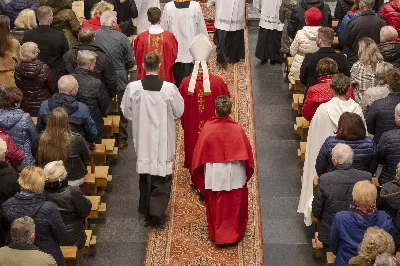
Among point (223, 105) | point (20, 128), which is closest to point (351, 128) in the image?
point (223, 105)

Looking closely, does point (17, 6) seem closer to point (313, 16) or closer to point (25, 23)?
→ point (25, 23)

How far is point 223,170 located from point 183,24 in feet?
12.4

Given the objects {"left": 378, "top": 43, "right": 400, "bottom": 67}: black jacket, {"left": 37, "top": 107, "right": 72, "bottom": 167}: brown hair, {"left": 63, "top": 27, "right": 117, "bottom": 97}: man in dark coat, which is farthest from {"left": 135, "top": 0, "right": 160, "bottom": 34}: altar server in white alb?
{"left": 37, "top": 107, "right": 72, "bottom": 167}: brown hair

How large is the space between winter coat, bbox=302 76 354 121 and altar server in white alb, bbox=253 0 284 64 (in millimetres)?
3835

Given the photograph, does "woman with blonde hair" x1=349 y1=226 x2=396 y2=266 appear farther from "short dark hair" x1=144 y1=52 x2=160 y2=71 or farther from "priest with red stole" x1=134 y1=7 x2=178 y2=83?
"priest with red stole" x1=134 y1=7 x2=178 y2=83

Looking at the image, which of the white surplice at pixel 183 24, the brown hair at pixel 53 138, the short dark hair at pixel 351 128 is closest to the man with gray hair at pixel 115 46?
the white surplice at pixel 183 24

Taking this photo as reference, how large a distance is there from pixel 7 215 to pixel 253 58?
24.0ft

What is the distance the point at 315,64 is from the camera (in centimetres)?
1089

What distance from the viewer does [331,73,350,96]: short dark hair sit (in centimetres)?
944

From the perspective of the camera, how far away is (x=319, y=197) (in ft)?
28.5

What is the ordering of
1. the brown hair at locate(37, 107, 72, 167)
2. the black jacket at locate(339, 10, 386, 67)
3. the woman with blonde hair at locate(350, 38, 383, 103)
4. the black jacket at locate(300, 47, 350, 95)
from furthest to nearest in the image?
the black jacket at locate(339, 10, 386, 67) → the black jacket at locate(300, 47, 350, 95) → the woman with blonde hair at locate(350, 38, 383, 103) → the brown hair at locate(37, 107, 72, 167)

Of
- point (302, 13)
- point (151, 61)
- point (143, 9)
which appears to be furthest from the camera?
point (143, 9)

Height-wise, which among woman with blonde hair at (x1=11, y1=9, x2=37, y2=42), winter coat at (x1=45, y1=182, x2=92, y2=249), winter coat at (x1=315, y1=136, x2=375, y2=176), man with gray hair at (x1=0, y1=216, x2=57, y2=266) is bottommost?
winter coat at (x1=45, y1=182, x2=92, y2=249)

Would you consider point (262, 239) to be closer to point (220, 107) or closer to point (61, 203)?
point (220, 107)
